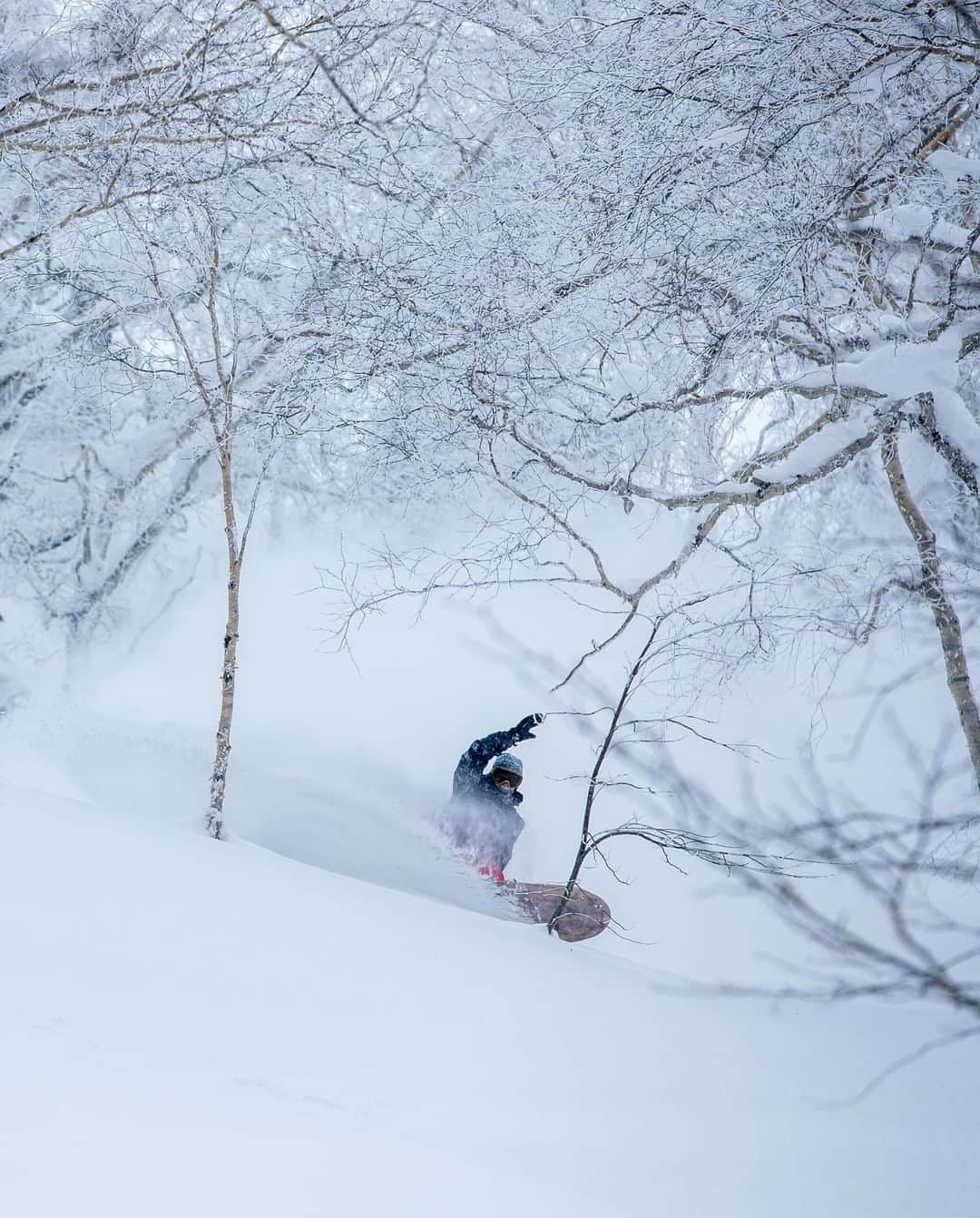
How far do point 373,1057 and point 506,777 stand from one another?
2.97 meters

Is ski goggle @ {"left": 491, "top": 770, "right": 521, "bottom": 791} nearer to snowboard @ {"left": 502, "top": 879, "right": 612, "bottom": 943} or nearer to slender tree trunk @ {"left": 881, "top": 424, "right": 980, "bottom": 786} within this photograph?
snowboard @ {"left": 502, "top": 879, "right": 612, "bottom": 943}

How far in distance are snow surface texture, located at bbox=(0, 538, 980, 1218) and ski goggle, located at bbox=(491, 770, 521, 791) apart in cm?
57

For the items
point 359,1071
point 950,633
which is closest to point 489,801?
point 950,633

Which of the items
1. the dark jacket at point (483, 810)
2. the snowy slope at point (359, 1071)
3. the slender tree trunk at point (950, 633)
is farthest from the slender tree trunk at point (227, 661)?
the slender tree trunk at point (950, 633)

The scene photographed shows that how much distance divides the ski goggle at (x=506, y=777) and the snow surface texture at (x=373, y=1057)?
22.4 inches

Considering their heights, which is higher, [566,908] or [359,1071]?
[566,908]

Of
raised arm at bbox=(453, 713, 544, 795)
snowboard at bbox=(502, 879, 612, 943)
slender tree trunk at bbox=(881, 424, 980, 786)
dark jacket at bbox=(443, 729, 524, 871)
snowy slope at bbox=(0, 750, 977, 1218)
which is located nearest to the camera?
snowy slope at bbox=(0, 750, 977, 1218)

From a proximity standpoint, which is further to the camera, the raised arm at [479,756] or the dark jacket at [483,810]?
the raised arm at [479,756]

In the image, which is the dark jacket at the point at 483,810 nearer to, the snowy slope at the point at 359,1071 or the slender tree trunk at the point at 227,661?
the snowy slope at the point at 359,1071

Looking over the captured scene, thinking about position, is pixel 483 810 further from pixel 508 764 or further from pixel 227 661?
pixel 227 661

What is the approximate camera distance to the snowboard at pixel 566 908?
15.3 ft

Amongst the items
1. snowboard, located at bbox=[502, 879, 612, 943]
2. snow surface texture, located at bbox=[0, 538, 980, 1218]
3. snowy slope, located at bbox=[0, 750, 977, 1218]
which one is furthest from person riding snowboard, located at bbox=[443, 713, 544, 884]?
snowy slope, located at bbox=[0, 750, 977, 1218]

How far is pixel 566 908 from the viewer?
4.68 m

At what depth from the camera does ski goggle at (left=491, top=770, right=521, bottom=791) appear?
556 cm
